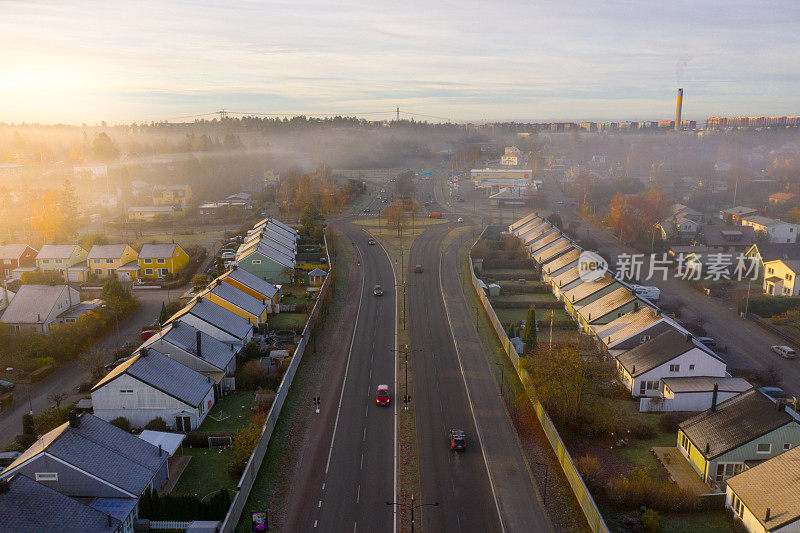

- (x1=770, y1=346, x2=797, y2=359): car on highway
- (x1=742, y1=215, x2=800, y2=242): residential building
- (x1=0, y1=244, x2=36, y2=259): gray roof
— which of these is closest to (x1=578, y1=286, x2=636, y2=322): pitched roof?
(x1=770, y1=346, x2=797, y2=359): car on highway

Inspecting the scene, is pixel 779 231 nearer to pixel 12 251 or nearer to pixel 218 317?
pixel 218 317

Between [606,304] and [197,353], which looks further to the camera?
[606,304]

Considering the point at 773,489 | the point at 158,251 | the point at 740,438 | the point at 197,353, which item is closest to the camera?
the point at 773,489

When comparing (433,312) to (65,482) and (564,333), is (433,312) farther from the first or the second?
(65,482)

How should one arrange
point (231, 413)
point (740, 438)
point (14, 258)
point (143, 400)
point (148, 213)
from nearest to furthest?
1. point (740, 438)
2. point (143, 400)
3. point (231, 413)
4. point (14, 258)
5. point (148, 213)

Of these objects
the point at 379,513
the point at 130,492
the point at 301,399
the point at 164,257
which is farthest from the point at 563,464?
the point at 164,257

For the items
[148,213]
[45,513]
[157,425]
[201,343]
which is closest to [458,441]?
[157,425]
